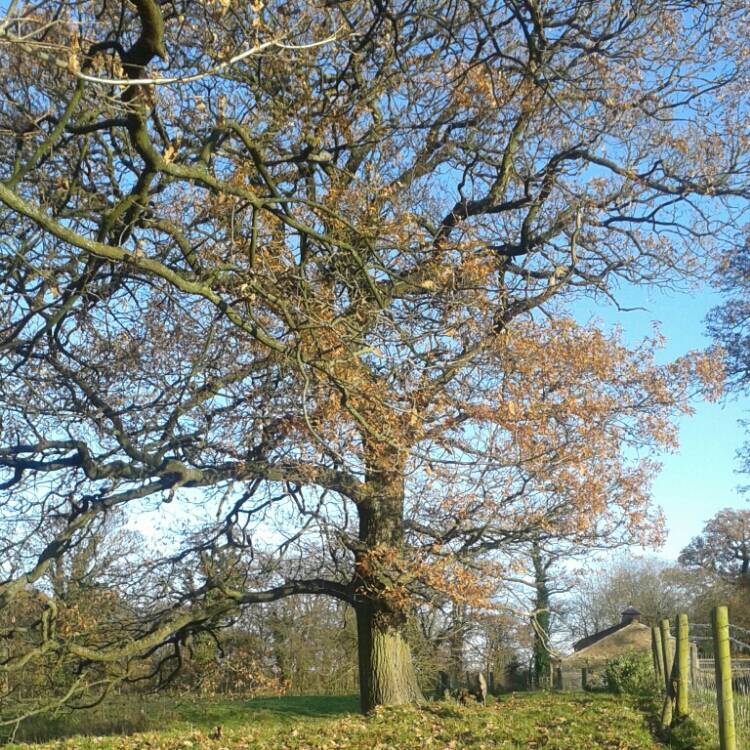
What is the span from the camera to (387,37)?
9039 mm

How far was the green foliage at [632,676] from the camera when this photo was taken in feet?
47.8

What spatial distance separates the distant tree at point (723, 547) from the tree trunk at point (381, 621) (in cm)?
3590

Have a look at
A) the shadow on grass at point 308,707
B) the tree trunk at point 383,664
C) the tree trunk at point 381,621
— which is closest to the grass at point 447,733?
the tree trunk at point 383,664

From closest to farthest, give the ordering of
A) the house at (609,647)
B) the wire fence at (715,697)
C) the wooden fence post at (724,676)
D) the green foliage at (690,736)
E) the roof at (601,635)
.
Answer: the wooden fence post at (724,676), the wire fence at (715,697), the green foliage at (690,736), the house at (609,647), the roof at (601,635)

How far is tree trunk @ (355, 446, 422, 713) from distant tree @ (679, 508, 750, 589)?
35.9m

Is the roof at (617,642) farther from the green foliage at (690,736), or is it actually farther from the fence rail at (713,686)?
the green foliage at (690,736)

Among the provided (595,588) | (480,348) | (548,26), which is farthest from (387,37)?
(595,588)

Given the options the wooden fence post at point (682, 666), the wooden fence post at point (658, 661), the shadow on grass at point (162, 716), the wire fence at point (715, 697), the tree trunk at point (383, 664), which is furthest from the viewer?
the shadow on grass at point (162, 716)

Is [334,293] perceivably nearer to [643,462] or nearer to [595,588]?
[643,462]

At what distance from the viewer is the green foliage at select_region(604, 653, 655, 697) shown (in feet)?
47.8

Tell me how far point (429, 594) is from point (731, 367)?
11173 millimetres

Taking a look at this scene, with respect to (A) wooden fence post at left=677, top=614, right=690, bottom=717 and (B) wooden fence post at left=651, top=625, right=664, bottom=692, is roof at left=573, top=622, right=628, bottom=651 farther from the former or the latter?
(A) wooden fence post at left=677, top=614, right=690, bottom=717

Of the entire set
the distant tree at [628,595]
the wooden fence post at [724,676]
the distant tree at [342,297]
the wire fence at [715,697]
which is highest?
the distant tree at [342,297]

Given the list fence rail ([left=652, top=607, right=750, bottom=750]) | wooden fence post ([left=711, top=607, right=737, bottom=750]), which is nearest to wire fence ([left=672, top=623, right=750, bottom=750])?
fence rail ([left=652, top=607, right=750, bottom=750])
